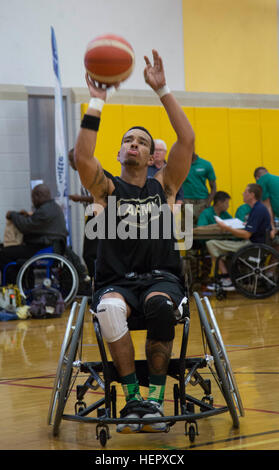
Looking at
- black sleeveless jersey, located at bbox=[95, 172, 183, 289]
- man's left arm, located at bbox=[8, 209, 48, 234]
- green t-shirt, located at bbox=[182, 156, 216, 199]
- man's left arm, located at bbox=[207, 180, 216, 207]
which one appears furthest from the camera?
man's left arm, located at bbox=[207, 180, 216, 207]

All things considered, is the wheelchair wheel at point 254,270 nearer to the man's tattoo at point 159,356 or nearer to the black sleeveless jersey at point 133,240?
the black sleeveless jersey at point 133,240

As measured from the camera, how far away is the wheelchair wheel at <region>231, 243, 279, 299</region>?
7945 mm

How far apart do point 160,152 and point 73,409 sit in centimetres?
334

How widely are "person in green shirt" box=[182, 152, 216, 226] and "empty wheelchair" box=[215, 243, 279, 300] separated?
171 cm

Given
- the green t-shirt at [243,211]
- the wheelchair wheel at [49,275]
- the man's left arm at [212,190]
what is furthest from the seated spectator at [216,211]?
the wheelchair wheel at [49,275]

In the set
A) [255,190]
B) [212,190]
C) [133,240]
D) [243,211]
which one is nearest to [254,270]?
[255,190]

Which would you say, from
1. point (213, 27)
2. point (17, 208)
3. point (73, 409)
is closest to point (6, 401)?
point (73, 409)

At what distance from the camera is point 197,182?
9711 millimetres

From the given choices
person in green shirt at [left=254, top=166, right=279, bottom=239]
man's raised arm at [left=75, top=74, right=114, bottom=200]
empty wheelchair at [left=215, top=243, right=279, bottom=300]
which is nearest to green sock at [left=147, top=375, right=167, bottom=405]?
man's raised arm at [left=75, top=74, right=114, bottom=200]

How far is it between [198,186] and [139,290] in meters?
6.92

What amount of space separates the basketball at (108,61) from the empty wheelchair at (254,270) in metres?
5.16

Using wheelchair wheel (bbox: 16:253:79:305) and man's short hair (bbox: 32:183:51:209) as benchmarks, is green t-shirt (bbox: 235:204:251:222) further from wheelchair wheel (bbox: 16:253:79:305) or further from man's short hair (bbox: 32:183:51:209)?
wheelchair wheel (bbox: 16:253:79:305)

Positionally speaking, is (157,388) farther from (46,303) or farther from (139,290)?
(46,303)

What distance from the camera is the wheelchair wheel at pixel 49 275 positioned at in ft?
24.3
